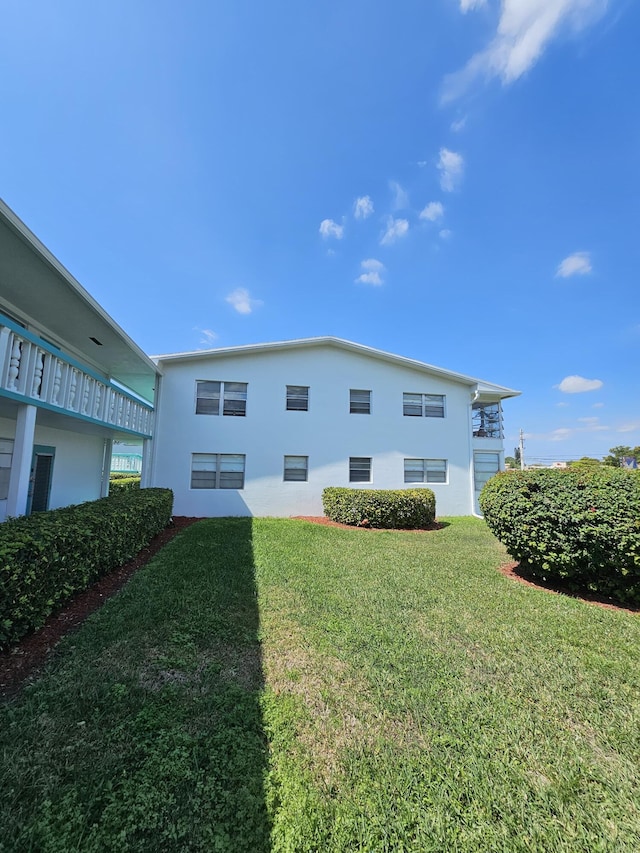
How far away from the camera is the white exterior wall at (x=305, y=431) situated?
39.5 feet

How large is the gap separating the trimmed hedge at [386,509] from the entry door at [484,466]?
3705 mm

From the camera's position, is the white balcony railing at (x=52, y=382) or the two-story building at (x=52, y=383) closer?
the white balcony railing at (x=52, y=382)

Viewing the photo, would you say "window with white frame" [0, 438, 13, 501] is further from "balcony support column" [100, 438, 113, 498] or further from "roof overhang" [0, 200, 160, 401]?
"balcony support column" [100, 438, 113, 498]

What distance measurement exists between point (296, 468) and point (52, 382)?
26.7ft

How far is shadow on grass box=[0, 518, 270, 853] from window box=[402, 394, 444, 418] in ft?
36.5

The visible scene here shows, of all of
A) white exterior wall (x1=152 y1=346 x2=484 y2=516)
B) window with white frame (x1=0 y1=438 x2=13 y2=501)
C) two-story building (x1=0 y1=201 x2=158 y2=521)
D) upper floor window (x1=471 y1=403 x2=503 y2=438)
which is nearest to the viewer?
two-story building (x1=0 y1=201 x2=158 y2=521)

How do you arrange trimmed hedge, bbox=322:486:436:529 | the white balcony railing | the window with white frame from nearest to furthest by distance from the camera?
the white balcony railing < the window with white frame < trimmed hedge, bbox=322:486:436:529

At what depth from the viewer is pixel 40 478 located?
8336 millimetres

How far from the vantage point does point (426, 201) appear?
11133 mm

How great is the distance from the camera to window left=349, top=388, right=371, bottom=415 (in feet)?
44.2

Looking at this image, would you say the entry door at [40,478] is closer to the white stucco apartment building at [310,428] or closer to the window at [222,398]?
the white stucco apartment building at [310,428]

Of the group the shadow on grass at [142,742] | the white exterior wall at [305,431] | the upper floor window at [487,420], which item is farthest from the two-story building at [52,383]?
the upper floor window at [487,420]

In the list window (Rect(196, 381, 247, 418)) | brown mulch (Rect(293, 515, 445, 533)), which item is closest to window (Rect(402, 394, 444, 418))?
brown mulch (Rect(293, 515, 445, 533))

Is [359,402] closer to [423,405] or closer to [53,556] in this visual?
[423,405]
